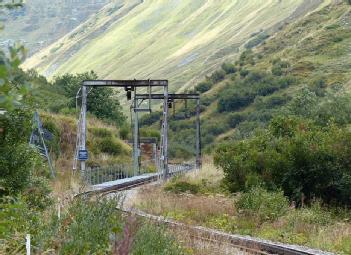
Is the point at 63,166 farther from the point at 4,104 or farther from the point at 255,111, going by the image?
the point at 255,111

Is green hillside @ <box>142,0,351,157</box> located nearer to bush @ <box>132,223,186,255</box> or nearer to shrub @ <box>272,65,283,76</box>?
shrub @ <box>272,65,283,76</box>

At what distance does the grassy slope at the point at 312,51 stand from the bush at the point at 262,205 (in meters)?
74.0

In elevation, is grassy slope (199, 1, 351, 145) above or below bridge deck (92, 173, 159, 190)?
above

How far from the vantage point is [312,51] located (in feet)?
398

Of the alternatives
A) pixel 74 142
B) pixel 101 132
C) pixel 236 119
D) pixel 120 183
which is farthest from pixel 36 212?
pixel 236 119

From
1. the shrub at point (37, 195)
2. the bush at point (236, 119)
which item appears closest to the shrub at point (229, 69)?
the bush at point (236, 119)

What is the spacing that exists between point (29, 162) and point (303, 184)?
13282 mm

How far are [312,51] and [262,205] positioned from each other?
104m

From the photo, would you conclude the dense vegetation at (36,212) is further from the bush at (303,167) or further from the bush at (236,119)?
the bush at (236,119)

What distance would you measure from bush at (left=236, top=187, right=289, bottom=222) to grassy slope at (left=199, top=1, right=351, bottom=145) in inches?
2915

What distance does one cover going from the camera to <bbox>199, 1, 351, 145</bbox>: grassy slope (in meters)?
105

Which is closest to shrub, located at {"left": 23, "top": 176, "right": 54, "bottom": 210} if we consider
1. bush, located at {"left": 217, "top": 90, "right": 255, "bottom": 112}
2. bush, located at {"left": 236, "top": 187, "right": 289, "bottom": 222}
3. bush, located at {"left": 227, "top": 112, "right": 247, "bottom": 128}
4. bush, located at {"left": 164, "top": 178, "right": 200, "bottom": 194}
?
bush, located at {"left": 236, "top": 187, "right": 289, "bottom": 222}

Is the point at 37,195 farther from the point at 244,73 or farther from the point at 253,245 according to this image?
the point at 244,73

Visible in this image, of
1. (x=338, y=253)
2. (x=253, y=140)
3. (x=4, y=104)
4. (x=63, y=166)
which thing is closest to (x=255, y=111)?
(x=63, y=166)
